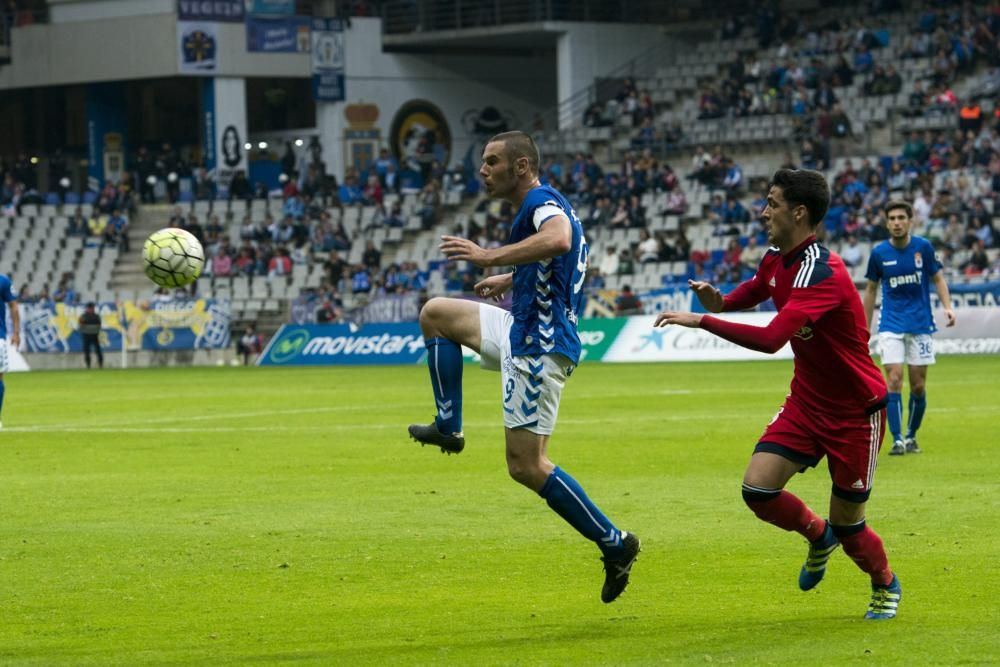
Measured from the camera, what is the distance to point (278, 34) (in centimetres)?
5788

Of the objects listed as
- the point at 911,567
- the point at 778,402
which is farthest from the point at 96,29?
the point at 911,567

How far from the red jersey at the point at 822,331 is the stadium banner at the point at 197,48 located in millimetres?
50533

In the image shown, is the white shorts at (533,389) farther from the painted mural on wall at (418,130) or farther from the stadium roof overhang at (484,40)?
the painted mural on wall at (418,130)

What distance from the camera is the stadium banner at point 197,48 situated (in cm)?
5666

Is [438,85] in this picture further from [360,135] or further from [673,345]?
[673,345]

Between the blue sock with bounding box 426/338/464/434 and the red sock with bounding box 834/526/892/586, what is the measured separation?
2275 millimetres

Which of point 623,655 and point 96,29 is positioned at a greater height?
point 96,29

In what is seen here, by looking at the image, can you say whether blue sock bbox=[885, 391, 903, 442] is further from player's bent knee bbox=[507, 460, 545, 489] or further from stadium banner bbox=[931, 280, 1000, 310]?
stadium banner bbox=[931, 280, 1000, 310]

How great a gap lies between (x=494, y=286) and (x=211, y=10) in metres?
49.4

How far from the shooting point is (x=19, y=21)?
199ft

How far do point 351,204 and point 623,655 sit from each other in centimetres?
4763

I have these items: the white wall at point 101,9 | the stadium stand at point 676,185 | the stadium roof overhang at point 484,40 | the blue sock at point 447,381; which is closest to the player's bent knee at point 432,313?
the blue sock at point 447,381

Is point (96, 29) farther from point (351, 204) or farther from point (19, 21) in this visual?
point (351, 204)

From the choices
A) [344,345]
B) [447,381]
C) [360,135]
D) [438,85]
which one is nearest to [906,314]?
[447,381]
